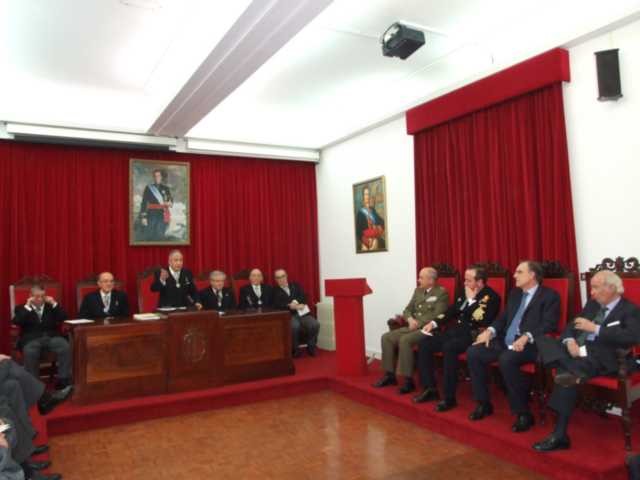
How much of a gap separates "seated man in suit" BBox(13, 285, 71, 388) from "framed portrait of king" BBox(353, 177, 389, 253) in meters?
3.53

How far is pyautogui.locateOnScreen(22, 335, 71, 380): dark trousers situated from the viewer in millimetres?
4770

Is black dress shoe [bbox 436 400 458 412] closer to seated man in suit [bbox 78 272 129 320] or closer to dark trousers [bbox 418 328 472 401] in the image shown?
dark trousers [bbox 418 328 472 401]

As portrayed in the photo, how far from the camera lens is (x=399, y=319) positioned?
5.08m

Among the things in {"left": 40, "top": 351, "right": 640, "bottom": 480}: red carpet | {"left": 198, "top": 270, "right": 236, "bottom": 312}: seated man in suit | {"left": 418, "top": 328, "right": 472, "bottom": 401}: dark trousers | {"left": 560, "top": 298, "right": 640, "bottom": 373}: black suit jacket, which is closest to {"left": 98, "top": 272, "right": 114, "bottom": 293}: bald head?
{"left": 198, "top": 270, "right": 236, "bottom": 312}: seated man in suit

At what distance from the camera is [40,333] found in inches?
196

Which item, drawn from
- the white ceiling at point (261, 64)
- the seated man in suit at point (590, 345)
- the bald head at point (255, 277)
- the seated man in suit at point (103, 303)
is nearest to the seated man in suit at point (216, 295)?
the bald head at point (255, 277)

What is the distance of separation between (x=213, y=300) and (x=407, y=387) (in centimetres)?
264

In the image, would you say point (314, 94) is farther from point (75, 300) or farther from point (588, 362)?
point (588, 362)

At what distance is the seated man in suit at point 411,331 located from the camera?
4.48 m

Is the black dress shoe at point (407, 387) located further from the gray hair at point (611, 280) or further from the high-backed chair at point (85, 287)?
the high-backed chair at point (85, 287)

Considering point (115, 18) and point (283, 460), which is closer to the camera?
point (283, 460)

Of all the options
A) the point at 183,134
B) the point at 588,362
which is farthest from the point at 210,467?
the point at 183,134

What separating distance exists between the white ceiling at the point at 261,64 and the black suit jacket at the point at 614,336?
207cm

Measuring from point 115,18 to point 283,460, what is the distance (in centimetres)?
356
